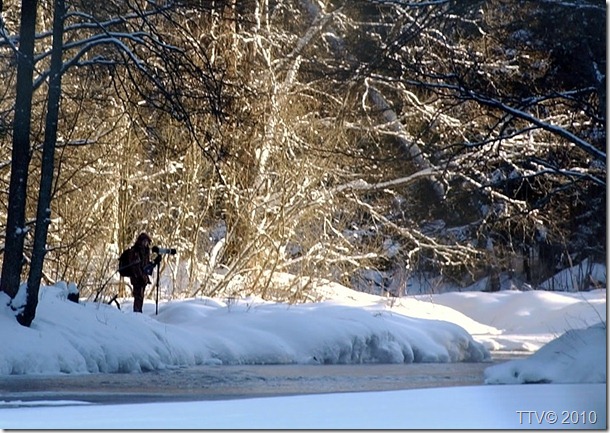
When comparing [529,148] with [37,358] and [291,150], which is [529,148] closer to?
[291,150]

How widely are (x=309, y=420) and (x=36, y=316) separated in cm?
734

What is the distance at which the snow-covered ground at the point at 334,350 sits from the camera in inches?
340

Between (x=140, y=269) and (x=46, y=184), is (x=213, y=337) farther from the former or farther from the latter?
(x=46, y=184)

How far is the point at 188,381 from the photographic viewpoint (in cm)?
1363

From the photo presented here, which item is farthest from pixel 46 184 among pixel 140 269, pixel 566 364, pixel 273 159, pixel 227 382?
pixel 273 159

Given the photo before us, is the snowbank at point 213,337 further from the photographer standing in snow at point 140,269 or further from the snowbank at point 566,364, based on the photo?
the snowbank at point 566,364

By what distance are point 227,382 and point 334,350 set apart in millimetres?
4304

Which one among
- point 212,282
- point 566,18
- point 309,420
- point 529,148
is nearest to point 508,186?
point 529,148

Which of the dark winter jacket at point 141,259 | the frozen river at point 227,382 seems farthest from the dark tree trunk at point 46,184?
the dark winter jacket at point 141,259

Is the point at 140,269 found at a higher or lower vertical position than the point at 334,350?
higher

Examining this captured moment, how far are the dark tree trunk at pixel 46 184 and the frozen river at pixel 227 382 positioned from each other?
3.85ft

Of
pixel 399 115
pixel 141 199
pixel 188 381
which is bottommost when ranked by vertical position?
pixel 188 381

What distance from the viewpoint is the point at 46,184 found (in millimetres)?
14867

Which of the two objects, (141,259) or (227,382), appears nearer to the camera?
(227,382)
